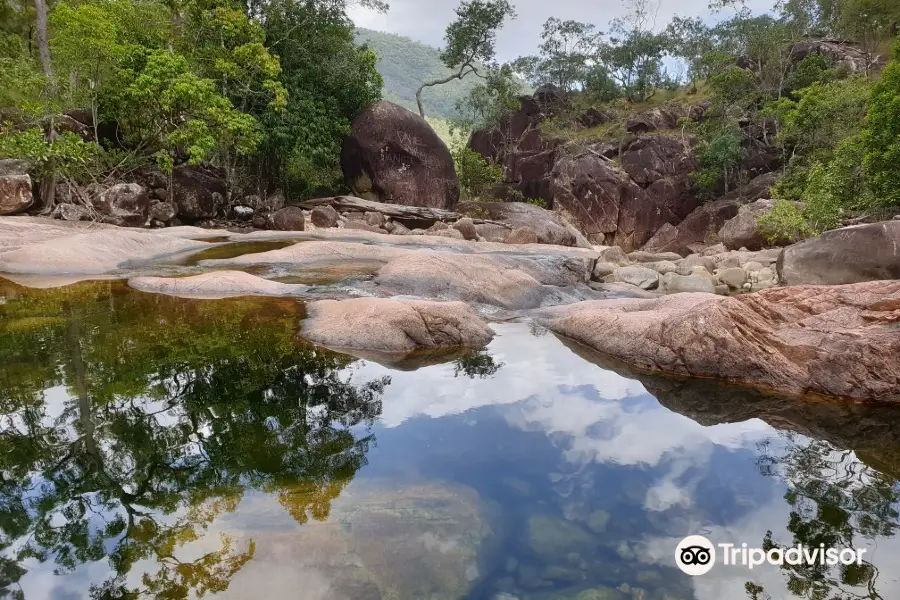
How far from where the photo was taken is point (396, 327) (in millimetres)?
7809

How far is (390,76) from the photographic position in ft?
361

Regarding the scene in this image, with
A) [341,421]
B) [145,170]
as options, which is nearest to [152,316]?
[341,421]

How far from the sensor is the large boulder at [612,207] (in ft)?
122

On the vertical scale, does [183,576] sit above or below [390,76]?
below

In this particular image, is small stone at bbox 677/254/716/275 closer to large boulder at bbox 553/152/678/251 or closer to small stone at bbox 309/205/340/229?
small stone at bbox 309/205/340/229

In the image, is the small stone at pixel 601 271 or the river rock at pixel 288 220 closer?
the small stone at pixel 601 271

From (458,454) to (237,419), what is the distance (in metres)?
2.09

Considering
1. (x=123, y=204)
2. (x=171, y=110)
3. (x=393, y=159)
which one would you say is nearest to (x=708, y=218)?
(x=393, y=159)

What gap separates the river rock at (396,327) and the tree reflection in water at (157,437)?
44cm

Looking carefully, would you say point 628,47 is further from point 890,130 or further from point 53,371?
point 53,371

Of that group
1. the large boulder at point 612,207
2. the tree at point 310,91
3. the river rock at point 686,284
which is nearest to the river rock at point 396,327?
the river rock at point 686,284

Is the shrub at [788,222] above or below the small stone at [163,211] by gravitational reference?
above

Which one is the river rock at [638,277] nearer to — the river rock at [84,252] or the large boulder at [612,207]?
the river rock at [84,252]

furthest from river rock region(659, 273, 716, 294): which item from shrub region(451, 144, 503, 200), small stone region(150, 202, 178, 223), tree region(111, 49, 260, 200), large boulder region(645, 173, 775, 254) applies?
shrub region(451, 144, 503, 200)
